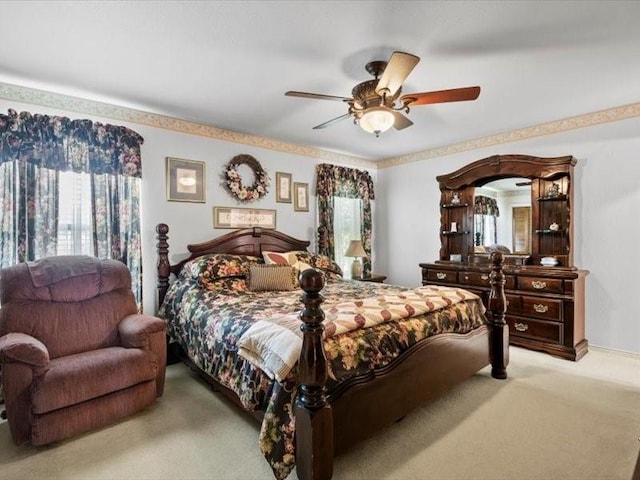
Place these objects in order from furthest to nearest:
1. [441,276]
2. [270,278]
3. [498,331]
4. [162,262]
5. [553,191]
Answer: [441,276], [553,191], [162,262], [270,278], [498,331]

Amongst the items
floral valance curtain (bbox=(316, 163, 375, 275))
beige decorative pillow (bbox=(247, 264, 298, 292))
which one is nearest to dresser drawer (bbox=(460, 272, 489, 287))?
floral valance curtain (bbox=(316, 163, 375, 275))

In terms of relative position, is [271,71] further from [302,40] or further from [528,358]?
[528,358]

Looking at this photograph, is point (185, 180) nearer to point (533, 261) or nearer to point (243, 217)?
point (243, 217)

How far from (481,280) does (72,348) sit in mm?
4082

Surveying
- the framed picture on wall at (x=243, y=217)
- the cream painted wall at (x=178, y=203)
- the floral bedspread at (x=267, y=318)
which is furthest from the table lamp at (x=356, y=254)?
the floral bedspread at (x=267, y=318)

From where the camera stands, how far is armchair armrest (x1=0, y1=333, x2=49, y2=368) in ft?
6.61

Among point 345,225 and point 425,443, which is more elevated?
point 345,225

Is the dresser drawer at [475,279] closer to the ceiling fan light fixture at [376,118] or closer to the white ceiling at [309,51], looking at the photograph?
the white ceiling at [309,51]

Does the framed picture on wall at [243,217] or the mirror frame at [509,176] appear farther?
the framed picture on wall at [243,217]

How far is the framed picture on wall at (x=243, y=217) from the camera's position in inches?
164

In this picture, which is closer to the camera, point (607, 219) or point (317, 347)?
point (317, 347)

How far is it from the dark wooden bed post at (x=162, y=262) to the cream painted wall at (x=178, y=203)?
0.10m

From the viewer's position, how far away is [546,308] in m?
3.64

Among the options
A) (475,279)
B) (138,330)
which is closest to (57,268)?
(138,330)
